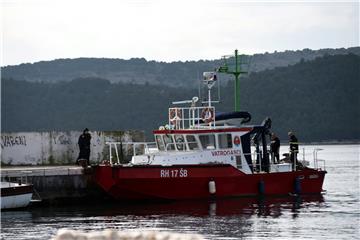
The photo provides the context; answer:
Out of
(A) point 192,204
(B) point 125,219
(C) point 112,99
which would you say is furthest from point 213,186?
(C) point 112,99

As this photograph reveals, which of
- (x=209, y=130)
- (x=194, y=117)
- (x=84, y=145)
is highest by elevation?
(x=194, y=117)

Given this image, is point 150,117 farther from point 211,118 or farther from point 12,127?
point 211,118

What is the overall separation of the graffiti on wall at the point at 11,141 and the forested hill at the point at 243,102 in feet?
337

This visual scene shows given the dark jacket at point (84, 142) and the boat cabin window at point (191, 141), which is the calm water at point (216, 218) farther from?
the dark jacket at point (84, 142)

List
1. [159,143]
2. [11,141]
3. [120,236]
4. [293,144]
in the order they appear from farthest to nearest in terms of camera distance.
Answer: [11,141] < [293,144] < [159,143] < [120,236]

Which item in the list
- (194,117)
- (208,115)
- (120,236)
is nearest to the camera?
(120,236)

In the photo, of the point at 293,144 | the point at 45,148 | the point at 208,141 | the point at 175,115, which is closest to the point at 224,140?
the point at 208,141

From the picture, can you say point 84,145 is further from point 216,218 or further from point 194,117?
point 216,218

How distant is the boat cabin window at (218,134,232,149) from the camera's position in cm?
3328

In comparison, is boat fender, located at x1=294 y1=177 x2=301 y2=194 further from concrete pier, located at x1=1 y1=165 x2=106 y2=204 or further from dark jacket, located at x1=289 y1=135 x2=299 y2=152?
concrete pier, located at x1=1 y1=165 x2=106 y2=204

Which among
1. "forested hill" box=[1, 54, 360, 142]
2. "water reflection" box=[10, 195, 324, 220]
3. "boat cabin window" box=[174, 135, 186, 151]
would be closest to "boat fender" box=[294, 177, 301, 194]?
"water reflection" box=[10, 195, 324, 220]

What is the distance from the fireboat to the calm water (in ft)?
1.48

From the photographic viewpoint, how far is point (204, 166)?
32312 mm

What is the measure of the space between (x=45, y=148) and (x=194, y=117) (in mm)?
6948
